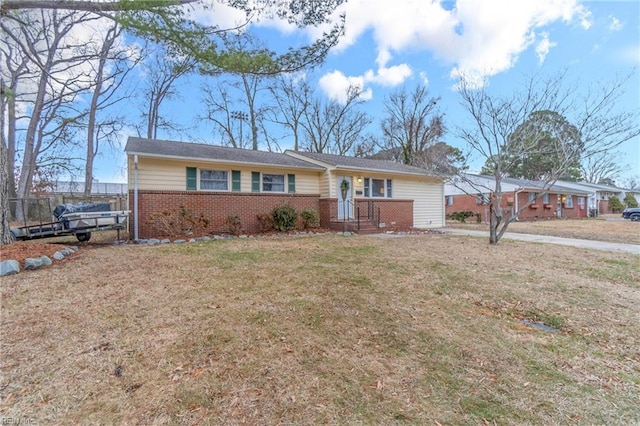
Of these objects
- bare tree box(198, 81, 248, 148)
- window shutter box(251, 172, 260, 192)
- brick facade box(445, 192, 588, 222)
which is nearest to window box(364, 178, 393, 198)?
window shutter box(251, 172, 260, 192)

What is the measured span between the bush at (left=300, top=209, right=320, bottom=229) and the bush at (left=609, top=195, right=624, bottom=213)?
39379 millimetres

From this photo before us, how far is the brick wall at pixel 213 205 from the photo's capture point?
9211mm

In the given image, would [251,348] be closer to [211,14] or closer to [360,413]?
[360,413]

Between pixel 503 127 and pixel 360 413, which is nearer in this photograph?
pixel 360 413

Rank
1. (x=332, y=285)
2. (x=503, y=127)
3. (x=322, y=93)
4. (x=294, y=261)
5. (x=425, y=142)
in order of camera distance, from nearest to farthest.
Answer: (x=332, y=285), (x=294, y=261), (x=503, y=127), (x=322, y=93), (x=425, y=142)

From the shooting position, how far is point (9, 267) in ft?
15.1

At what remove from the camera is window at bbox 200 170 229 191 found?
34.3ft

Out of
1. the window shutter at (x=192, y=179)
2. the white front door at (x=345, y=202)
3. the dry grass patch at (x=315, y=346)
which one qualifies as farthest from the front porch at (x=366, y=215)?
the dry grass patch at (x=315, y=346)

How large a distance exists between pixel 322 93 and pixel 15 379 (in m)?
25.0

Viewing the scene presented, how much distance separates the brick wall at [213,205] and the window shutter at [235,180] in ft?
0.96

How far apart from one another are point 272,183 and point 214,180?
7.40 ft

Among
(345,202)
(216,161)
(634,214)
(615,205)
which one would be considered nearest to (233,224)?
(216,161)

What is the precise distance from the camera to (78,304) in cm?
356

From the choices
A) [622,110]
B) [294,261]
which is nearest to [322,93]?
[622,110]
